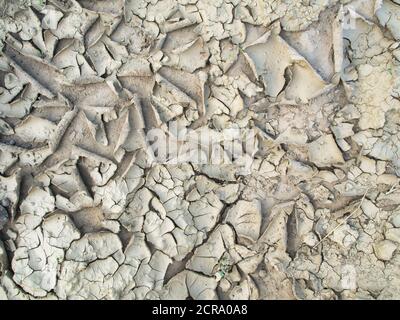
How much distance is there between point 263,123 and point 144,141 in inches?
20.4

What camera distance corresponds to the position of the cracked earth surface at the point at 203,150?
221 centimetres

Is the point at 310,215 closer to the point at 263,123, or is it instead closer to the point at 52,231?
the point at 263,123

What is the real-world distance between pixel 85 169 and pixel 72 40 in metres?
0.56

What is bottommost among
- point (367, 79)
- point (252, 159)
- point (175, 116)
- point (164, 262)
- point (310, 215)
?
point (164, 262)

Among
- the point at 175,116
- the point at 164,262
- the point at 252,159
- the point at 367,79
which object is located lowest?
the point at 164,262

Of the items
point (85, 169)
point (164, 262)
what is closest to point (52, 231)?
point (85, 169)

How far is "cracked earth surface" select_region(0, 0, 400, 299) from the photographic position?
7.23 feet

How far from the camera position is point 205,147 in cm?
227

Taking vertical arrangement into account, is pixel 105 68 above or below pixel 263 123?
above

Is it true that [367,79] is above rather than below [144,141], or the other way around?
above

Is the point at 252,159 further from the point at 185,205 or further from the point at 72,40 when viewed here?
the point at 72,40

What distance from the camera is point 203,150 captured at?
7.45ft

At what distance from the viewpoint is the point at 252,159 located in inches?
89.3

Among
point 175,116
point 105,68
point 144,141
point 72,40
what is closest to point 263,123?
point 175,116
